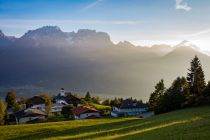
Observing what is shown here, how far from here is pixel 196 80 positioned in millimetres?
89750

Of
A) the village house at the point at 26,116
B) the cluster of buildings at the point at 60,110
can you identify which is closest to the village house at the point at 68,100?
the cluster of buildings at the point at 60,110

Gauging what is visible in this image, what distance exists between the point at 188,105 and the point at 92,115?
34.7m

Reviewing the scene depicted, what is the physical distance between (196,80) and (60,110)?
55.7 meters

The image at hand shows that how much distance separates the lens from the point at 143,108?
137625 mm

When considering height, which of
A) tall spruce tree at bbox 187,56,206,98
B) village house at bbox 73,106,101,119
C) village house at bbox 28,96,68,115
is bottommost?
village house at bbox 73,106,101,119

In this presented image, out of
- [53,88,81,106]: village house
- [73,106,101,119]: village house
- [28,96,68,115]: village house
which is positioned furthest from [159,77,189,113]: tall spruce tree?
[53,88,81,106]: village house

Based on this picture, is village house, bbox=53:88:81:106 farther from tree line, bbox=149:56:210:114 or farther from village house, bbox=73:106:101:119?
tree line, bbox=149:56:210:114

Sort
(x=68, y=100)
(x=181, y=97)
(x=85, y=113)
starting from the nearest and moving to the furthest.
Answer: (x=181, y=97) → (x=85, y=113) → (x=68, y=100)

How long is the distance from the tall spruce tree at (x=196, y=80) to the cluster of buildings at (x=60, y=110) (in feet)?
73.1

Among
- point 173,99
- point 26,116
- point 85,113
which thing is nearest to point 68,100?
point 85,113

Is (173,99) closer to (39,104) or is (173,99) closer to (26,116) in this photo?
(26,116)

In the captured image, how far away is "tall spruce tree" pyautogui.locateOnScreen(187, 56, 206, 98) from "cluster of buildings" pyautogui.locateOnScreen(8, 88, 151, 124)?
22.3m

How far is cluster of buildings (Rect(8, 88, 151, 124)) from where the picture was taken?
102688mm

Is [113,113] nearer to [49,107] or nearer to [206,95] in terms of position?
[49,107]
